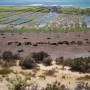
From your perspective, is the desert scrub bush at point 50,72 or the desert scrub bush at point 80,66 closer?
the desert scrub bush at point 50,72

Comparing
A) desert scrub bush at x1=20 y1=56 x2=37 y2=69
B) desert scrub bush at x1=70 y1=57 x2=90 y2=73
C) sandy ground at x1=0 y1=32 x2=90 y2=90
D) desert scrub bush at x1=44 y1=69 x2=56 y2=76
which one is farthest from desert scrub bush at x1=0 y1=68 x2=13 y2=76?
desert scrub bush at x1=70 y1=57 x2=90 y2=73

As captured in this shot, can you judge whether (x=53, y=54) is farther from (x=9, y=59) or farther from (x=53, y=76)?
(x=53, y=76)

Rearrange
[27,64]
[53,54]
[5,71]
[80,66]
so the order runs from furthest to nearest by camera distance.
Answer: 1. [53,54]
2. [27,64]
3. [80,66]
4. [5,71]

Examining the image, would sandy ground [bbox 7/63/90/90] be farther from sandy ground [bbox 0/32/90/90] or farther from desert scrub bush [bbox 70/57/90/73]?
desert scrub bush [bbox 70/57/90/73]

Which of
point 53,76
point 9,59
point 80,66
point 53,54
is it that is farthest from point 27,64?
point 53,54

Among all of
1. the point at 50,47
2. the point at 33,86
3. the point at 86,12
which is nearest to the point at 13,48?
the point at 50,47

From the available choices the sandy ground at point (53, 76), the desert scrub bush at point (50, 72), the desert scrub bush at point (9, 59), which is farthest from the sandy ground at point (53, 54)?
the desert scrub bush at point (9, 59)

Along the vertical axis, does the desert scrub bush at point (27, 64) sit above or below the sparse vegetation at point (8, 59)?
above

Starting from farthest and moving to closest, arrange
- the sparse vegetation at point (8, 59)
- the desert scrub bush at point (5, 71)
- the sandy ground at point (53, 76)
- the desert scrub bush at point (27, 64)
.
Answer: the sparse vegetation at point (8, 59), the desert scrub bush at point (27, 64), the desert scrub bush at point (5, 71), the sandy ground at point (53, 76)

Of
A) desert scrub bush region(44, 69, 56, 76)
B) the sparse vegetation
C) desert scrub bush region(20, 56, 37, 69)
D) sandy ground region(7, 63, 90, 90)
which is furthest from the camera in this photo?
the sparse vegetation

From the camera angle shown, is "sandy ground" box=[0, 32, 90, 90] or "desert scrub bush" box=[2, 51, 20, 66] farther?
"desert scrub bush" box=[2, 51, 20, 66]

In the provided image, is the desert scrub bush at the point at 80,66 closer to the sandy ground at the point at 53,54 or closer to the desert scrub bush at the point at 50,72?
the sandy ground at the point at 53,54
